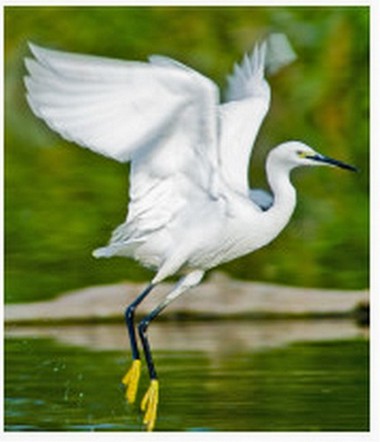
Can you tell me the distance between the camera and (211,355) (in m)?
6.85

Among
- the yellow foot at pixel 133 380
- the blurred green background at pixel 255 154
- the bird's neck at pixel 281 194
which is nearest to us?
the yellow foot at pixel 133 380

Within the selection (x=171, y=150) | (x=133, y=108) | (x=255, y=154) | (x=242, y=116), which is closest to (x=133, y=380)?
(x=171, y=150)

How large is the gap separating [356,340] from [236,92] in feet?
Answer: 4.22

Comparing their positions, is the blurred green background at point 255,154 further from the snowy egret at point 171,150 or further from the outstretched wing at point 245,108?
the snowy egret at point 171,150

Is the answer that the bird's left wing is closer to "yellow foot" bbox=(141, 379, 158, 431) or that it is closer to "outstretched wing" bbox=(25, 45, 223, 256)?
"outstretched wing" bbox=(25, 45, 223, 256)

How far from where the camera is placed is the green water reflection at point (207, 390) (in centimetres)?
559

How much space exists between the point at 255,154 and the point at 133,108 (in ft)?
11.3

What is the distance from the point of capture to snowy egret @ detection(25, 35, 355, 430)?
18.4 feet

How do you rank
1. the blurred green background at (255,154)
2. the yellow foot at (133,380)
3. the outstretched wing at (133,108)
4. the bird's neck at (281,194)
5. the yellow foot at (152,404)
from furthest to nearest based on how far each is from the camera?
the blurred green background at (255,154), the bird's neck at (281,194), the yellow foot at (133,380), the yellow foot at (152,404), the outstretched wing at (133,108)

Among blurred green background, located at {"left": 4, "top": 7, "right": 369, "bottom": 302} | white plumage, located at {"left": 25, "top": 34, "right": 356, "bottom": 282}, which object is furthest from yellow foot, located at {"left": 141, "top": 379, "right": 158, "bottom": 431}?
blurred green background, located at {"left": 4, "top": 7, "right": 369, "bottom": 302}

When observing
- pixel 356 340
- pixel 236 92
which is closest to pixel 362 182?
pixel 356 340

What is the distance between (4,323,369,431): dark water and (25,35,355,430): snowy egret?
171 mm

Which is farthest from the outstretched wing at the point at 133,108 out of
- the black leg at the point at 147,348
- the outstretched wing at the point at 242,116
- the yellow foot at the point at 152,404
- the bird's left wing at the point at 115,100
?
the yellow foot at the point at 152,404

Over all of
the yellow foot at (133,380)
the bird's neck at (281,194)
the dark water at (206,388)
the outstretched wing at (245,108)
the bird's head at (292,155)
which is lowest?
the dark water at (206,388)
